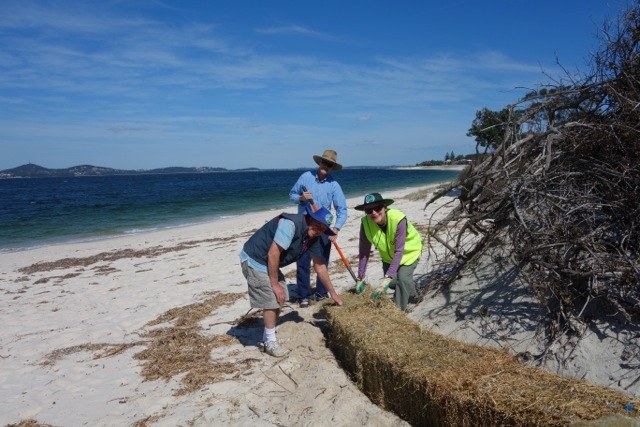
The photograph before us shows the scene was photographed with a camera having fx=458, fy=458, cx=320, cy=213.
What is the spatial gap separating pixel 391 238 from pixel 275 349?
1.82 m

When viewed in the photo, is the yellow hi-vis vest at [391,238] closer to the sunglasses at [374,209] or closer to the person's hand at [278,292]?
the sunglasses at [374,209]

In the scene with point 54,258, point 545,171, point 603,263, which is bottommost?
point 54,258

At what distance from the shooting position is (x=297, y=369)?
15.3 ft

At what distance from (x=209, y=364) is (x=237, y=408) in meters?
1.10

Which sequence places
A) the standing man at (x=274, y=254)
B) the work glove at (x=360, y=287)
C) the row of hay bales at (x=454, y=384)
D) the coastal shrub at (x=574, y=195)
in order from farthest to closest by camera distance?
the work glove at (x=360, y=287), the standing man at (x=274, y=254), the coastal shrub at (x=574, y=195), the row of hay bales at (x=454, y=384)

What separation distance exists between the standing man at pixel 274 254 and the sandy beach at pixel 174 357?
1.73ft

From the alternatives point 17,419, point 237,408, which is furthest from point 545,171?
point 17,419

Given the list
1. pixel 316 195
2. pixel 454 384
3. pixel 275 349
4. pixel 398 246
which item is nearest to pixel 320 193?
A: pixel 316 195

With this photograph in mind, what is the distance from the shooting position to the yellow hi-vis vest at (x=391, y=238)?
5.19 meters

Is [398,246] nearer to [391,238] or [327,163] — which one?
[391,238]

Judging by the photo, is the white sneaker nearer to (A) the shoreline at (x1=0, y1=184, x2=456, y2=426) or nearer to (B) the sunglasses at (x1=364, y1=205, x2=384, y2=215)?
(A) the shoreline at (x1=0, y1=184, x2=456, y2=426)

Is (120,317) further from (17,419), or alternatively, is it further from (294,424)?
(294,424)

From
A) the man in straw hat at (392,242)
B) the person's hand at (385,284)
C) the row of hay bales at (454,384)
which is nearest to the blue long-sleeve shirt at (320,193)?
the man in straw hat at (392,242)

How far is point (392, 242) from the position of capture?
212 inches
